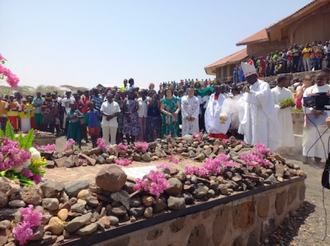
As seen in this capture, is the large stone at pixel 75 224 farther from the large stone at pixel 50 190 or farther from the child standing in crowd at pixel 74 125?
the child standing in crowd at pixel 74 125

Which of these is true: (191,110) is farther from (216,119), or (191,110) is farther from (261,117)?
(261,117)

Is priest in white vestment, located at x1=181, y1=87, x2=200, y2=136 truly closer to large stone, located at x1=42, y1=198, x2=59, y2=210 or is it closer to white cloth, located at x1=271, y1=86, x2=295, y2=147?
white cloth, located at x1=271, y1=86, x2=295, y2=147

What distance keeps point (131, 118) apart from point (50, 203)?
6569 mm

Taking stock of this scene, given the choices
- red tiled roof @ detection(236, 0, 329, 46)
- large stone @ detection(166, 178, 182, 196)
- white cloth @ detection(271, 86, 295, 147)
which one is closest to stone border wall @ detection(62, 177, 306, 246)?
large stone @ detection(166, 178, 182, 196)

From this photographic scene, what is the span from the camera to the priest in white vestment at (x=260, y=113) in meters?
6.39

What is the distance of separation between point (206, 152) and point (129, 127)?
427cm

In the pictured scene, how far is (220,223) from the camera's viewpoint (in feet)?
10.1

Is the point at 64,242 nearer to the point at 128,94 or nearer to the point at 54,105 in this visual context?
the point at 128,94

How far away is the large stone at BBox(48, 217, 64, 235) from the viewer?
79.9 inches

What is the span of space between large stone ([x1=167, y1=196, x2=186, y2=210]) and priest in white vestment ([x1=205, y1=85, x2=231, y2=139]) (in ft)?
17.0

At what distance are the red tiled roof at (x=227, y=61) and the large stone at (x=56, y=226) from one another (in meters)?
22.4

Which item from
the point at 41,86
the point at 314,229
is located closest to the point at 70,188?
the point at 314,229

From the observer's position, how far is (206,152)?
4914 millimetres

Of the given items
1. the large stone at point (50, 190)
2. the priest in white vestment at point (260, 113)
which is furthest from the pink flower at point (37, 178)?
the priest in white vestment at point (260, 113)
